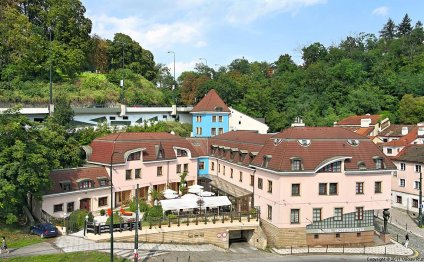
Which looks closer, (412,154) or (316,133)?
(316,133)

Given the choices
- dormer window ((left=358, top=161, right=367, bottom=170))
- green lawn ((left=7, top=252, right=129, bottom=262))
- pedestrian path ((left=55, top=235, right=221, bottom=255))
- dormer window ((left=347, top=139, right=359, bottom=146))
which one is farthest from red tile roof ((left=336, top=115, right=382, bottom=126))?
green lawn ((left=7, top=252, right=129, bottom=262))

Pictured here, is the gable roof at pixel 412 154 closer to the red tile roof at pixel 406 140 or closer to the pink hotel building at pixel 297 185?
the red tile roof at pixel 406 140

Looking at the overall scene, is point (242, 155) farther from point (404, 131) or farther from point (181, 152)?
point (404, 131)

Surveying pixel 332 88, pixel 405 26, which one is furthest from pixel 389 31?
pixel 332 88

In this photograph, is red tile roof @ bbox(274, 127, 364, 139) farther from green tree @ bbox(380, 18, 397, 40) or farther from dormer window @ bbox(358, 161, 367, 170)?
green tree @ bbox(380, 18, 397, 40)

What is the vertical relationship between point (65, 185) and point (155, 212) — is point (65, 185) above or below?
above

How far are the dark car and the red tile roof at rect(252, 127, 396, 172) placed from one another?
18942mm

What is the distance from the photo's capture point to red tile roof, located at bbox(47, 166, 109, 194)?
36688 millimetres

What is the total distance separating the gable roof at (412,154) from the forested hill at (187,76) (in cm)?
2048

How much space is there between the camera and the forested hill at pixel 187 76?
60.4 metres

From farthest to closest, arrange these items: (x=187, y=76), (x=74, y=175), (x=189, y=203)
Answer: (x=187, y=76), (x=74, y=175), (x=189, y=203)

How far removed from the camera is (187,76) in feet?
263

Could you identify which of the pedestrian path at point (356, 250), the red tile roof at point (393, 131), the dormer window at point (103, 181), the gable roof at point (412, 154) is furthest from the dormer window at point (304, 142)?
the red tile roof at point (393, 131)

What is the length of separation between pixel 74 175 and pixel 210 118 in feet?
96.1
